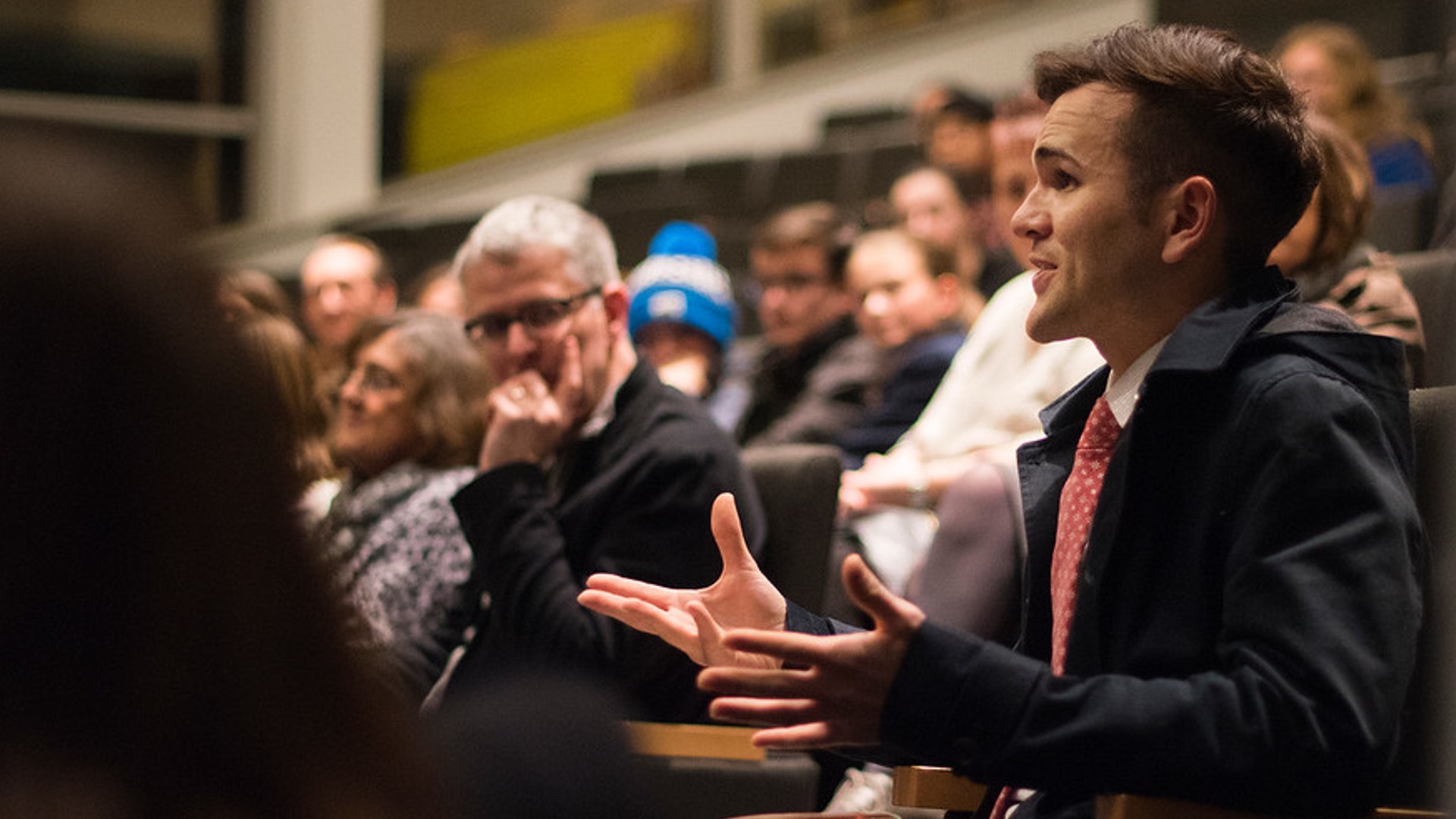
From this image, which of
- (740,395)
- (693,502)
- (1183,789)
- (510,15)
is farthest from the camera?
(510,15)

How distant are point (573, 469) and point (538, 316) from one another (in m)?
0.24

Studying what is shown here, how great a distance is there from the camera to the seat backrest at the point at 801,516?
212 cm

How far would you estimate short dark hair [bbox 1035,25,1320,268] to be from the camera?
1350 mm

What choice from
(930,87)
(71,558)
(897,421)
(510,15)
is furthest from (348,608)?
(510,15)

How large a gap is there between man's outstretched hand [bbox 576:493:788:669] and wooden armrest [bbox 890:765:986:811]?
0.54ft

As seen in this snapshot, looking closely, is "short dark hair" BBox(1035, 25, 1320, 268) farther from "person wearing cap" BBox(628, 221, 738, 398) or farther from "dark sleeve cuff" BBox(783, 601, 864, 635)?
"person wearing cap" BBox(628, 221, 738, 398)

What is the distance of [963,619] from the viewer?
7.34 feet

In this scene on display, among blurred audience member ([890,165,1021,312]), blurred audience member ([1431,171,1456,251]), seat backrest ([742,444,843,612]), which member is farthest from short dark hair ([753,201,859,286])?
seat backrest ([742,444,843,612])

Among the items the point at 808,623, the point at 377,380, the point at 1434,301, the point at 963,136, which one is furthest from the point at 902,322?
the point at 808,623

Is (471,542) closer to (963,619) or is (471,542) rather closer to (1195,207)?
(963,619)

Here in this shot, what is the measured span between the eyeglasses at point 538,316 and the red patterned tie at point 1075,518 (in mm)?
1067

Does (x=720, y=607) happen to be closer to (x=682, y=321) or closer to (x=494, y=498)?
(x=494, y=498)

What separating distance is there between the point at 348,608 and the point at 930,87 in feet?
20.6

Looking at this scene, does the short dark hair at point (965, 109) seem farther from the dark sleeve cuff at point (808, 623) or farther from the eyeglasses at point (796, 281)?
the dark sleeve cuff at point (808, 623)
